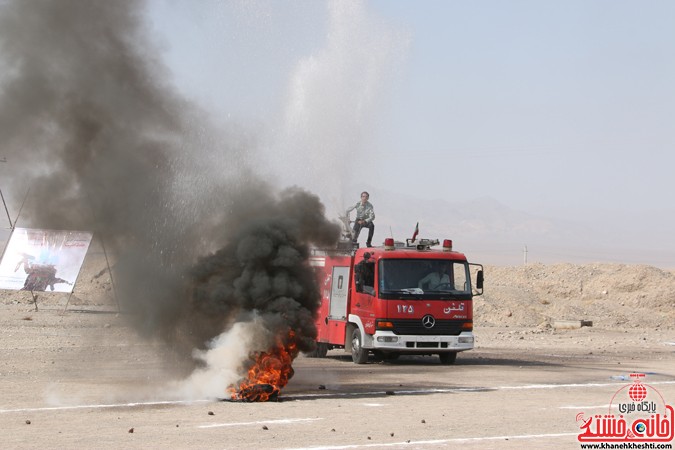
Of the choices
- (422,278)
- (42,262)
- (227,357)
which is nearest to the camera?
(227,357)

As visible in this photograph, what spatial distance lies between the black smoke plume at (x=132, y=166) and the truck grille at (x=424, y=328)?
3.22m

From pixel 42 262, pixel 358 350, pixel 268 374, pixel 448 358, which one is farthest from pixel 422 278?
pixel 42 262

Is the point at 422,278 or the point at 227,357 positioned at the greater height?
the point at 422,278

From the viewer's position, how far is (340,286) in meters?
26.2

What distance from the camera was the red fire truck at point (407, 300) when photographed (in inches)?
960

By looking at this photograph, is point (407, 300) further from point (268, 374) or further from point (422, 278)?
point (268, 374)

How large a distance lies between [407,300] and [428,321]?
71 centimetres

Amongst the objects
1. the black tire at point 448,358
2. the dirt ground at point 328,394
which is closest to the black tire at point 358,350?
the dirt ground at point 328,394

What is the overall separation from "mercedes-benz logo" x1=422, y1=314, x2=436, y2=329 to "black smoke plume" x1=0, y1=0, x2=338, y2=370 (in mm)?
3497

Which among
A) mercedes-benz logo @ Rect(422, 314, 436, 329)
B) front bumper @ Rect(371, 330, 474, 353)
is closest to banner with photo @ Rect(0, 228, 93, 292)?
front bumper @ Rect(371, 330, 474, 353)

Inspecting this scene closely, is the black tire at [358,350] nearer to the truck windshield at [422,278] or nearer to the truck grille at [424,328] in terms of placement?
the truck grille at [424,328]

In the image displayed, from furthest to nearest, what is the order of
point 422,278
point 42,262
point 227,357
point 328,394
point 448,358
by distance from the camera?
1. point 42,262
2. point 448,358
3. point 422,278
4. point 328,394
5. point 227,357

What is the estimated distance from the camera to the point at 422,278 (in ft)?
81.6

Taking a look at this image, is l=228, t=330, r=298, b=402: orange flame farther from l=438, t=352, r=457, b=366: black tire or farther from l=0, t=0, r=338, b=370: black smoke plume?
l=438, t=352, r=457, b=366: black tire
